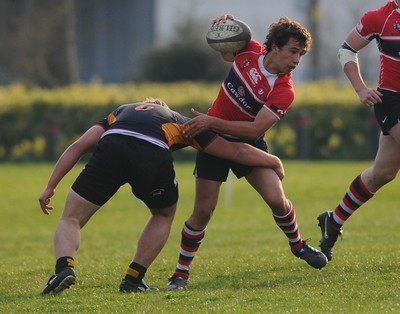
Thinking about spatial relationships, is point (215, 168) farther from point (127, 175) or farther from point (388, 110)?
point (388, 110)

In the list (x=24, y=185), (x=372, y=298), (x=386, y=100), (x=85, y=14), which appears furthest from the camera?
(x=85, y=14)

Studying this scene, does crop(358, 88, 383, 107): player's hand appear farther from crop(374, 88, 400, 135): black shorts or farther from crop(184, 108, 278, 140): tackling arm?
crop(184, 108, 278, 140): tackling arm

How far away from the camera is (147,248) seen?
26.5 feet

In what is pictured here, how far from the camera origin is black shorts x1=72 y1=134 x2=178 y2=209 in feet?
25.5

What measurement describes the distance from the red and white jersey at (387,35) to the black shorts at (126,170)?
2129 millimetres

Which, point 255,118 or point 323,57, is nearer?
point 255,118

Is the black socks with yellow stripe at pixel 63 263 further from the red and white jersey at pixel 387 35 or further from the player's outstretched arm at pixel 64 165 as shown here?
the red and white jersey at pixel 387 35

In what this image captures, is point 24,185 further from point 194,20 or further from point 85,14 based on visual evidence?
point 85,14

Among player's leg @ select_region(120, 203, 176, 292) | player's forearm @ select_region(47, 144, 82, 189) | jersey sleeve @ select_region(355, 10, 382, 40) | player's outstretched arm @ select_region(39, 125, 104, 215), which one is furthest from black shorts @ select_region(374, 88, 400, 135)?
player's forearm @ select_region(47, 144, 82, 189)

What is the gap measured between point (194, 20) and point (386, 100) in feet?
107

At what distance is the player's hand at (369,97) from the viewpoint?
8.60 metres

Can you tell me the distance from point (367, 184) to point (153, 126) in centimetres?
229

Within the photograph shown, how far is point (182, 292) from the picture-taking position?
7.99 meters

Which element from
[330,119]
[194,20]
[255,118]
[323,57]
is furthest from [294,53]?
[323,57]
